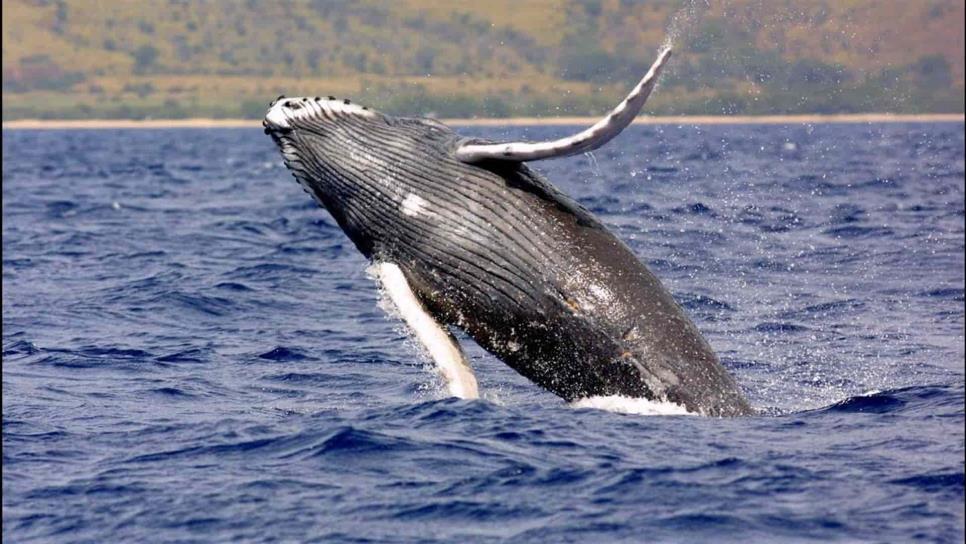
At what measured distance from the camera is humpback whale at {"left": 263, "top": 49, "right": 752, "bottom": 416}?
10.2 metres

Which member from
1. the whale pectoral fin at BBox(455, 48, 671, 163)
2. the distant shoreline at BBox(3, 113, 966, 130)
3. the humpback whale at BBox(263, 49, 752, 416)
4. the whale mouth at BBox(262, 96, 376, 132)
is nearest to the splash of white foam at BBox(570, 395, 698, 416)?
the humpback whale at BBox(263, 49, 752, 416)

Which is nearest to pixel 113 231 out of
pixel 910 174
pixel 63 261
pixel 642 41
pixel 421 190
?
pixel 63 261

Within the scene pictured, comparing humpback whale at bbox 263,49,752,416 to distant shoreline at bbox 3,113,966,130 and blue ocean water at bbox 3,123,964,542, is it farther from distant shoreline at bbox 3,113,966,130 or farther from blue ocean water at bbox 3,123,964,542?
distant shoreline at bbox 3,113,966,130

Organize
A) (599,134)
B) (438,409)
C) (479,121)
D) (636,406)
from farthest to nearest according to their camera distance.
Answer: (479,121), (438,409), (636,406), (599,134)

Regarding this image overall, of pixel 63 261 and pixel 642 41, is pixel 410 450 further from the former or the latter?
pixel 642 41

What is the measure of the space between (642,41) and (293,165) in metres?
89.8

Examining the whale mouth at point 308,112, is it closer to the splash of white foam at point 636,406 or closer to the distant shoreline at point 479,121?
the splash of white foam at point 636,406

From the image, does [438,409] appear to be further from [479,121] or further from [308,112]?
[479,121]

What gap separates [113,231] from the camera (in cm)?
2711

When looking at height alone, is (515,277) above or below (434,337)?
above

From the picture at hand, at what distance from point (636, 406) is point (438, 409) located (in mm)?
1541

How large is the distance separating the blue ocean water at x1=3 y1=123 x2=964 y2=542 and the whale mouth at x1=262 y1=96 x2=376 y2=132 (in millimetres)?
2328

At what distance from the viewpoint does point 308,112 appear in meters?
11.4

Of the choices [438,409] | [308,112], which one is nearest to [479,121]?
[308,112]
